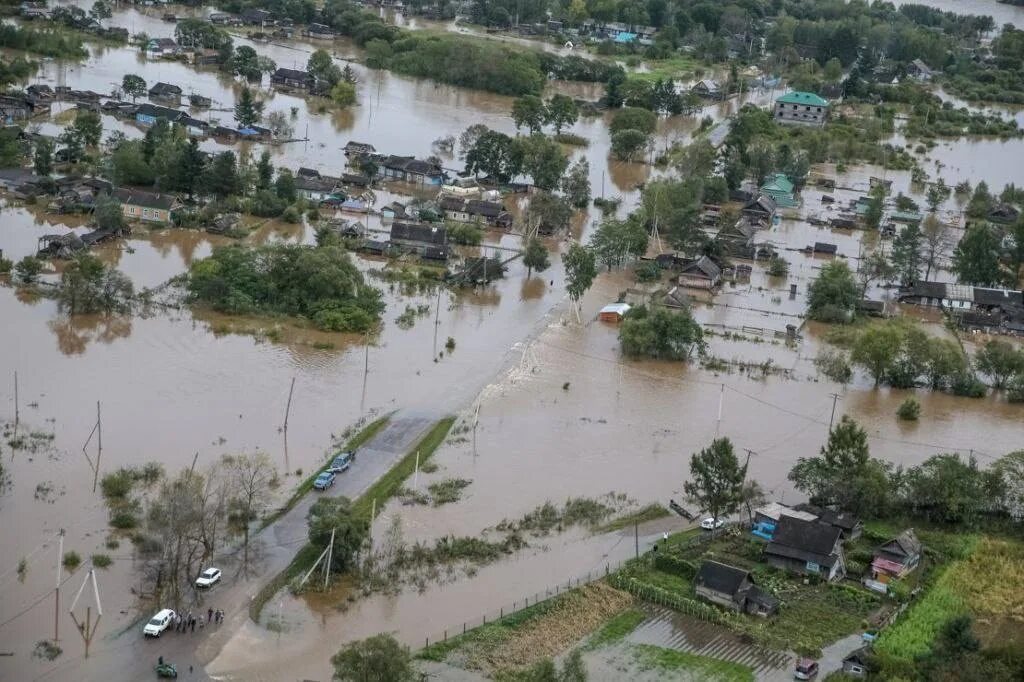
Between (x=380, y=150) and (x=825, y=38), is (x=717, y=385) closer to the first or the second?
(x=380, y=150)

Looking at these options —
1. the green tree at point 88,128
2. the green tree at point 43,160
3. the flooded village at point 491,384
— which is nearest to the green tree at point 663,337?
the flooded village at point 491,384

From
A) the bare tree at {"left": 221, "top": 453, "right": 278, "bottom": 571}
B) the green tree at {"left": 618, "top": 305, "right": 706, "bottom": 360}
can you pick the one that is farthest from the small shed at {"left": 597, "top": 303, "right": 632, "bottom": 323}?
the bare tree at {"left": 221, "top": 453, "right": 278, "bottom": 571}

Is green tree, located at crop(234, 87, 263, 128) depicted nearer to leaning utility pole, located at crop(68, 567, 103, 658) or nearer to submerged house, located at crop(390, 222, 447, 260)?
submerged house, located at crop(390, 222, 447, 260)

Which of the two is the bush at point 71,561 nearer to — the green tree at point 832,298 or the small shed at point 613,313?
the small shed at point 613,313

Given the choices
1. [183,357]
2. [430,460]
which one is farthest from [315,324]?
[430,460]

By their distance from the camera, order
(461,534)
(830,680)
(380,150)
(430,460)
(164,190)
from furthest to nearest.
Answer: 1. (380,150)
2. (164,190)
3. (430,460)
4. (461,534)
5. (830,680)

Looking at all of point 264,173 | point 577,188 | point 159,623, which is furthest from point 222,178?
point 159,623
